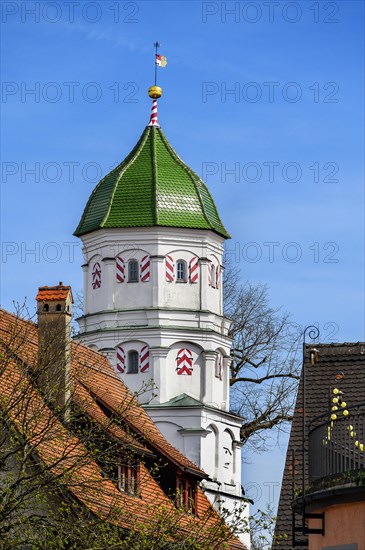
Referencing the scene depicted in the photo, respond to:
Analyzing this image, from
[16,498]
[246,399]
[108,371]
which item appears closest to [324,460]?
[16,498]

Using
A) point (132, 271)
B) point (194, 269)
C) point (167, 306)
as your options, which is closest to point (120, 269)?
point (132, 271)

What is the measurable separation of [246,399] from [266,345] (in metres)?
2.27

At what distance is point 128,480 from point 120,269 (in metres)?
39.9

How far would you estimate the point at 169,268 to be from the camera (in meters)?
78.1

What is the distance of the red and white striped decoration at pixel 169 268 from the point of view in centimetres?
7800

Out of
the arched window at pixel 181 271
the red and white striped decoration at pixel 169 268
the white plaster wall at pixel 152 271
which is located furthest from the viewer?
the arched window at pixel 181 271

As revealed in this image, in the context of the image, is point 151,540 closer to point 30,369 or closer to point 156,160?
point 30,369

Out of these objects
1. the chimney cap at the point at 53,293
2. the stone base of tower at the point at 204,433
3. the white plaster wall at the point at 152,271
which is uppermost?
the white plaster wall at the point at 152,271

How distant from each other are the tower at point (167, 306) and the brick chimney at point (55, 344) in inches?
1373

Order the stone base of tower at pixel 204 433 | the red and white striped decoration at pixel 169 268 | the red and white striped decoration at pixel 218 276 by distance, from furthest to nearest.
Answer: the red and white striped decoration at pixel 218 276 → the red and white striped decoration at pixel 169 268 → the stone base of tower at pixel 204 433

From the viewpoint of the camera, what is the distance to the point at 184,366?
77.7 meters

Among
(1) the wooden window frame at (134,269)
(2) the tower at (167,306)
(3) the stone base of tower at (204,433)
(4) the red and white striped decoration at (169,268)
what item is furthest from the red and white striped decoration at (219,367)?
(1) the wooden window frame at (134,269)

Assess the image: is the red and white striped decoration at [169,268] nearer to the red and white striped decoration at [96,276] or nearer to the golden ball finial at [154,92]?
the red and white striped decoration at [96,276]

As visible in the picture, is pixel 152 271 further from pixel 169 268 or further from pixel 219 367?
pixel 219 367
